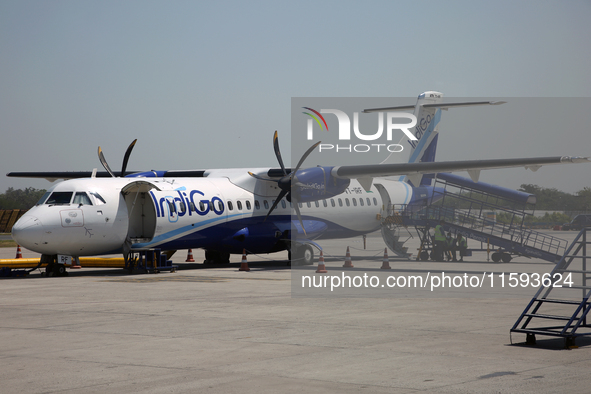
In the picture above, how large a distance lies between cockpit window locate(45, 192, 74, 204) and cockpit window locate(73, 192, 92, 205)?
183mm

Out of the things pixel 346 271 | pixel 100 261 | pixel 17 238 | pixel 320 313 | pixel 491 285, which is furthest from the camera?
pixel 100 261

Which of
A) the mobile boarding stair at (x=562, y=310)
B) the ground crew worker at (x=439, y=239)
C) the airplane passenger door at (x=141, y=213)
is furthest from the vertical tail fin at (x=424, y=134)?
the mobile boarding stair at (x=562, y=310)

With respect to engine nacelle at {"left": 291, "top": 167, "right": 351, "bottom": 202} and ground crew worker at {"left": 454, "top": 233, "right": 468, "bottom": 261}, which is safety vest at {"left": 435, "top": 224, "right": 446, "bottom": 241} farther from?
engine nacelle at {"left": 291, "top": 167, "right": 351, "bottom": 202}

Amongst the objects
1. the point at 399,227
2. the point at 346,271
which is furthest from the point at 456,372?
the point at 399,227

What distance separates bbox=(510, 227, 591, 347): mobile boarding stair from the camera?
27.7ft

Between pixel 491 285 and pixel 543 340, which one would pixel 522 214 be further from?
pixel 543 340

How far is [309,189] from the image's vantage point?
22594 mm

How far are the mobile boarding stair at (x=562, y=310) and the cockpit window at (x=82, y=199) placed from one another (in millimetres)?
12410

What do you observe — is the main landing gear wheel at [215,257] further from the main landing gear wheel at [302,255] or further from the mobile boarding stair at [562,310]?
the mobile boarding stair at [562,310]

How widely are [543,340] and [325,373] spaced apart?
3.58 metres

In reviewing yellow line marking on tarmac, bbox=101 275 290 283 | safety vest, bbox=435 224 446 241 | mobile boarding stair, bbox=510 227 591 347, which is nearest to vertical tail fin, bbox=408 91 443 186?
safety vest, bbox=435 224 446 241

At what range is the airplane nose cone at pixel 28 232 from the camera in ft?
57.0

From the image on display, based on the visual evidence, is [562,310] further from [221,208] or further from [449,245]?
[449,245]

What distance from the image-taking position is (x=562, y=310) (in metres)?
11.5
